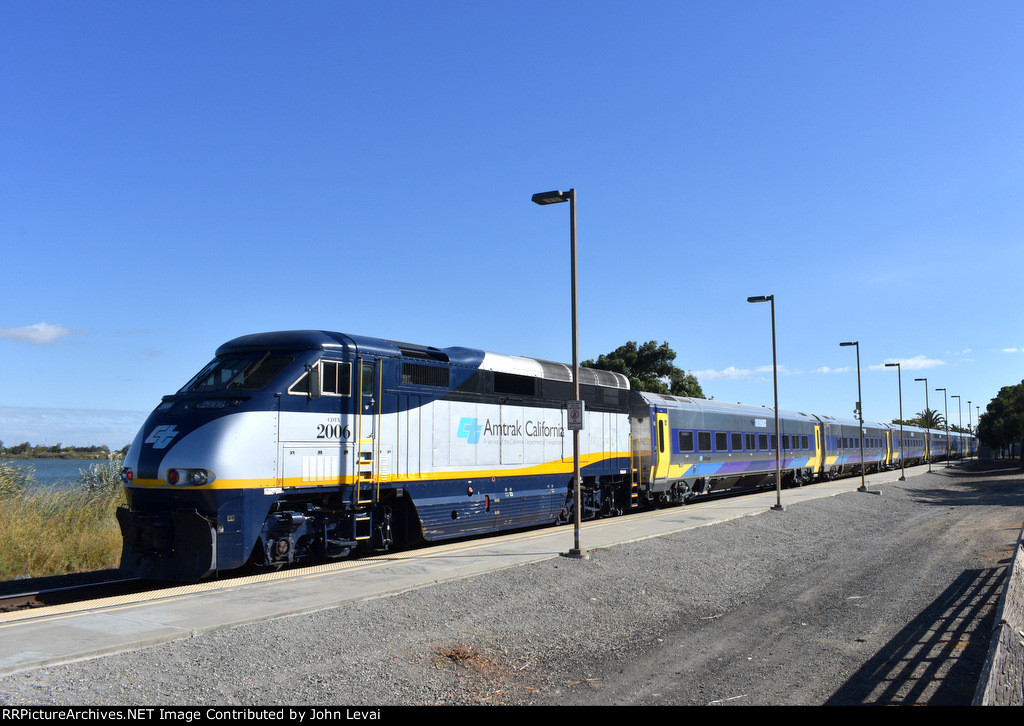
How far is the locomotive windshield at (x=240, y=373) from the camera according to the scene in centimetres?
1155

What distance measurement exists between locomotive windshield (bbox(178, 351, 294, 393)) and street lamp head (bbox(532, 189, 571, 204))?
5.62 meters

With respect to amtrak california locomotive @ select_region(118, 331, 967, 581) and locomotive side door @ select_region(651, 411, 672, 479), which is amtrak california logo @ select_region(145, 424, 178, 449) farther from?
locomotive side door @ select_region(651, 411, 672, 479)

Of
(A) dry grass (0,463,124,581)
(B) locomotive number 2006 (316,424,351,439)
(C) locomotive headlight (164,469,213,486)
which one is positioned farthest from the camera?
(A) dry grass (0,463,124,581)

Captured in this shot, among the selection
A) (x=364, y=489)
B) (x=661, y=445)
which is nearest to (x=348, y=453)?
(x=364, y=489)

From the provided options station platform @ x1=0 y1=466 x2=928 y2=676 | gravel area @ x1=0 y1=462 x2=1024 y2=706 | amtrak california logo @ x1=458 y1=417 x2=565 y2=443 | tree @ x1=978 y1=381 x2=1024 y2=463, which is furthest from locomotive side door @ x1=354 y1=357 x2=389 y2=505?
tree @ x1=978 y1=381 x2=1024 y2=463

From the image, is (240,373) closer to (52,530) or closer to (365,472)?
(365,472)

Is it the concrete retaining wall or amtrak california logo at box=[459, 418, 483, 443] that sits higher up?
amtrak california logo at box=[459, 418, 483, 443]

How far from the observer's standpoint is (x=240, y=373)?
11711 mm

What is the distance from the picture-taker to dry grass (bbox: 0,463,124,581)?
13312mm

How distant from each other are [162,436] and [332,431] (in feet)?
8.50

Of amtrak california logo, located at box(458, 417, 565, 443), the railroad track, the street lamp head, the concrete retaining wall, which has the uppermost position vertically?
the street lamp head

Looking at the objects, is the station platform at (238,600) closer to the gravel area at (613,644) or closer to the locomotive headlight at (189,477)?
the gravel area at (613,644)

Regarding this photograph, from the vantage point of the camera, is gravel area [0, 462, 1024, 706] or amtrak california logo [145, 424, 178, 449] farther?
amtrak california logo [145, 424, 178, 449]

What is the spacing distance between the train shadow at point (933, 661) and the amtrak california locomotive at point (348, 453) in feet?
26.8
